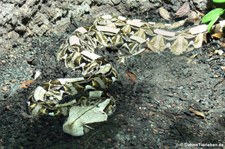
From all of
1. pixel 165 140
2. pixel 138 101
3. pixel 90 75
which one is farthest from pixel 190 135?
pixel 90 75

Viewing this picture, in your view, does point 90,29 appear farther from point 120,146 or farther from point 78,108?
point 120,146

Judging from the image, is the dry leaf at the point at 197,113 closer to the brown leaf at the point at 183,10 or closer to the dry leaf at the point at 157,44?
the dry leaf at the point at 157,44

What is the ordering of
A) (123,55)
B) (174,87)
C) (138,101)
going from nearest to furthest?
(138,101)
(174,87)
(123,55)

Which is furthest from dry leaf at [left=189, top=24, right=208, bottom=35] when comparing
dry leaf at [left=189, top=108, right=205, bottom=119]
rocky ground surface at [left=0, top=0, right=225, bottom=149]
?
dry leaf at [left=189, top=108, right=205, bottom=119]

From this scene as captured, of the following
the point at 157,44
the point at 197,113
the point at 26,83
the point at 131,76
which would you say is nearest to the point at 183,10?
the point at 157,44

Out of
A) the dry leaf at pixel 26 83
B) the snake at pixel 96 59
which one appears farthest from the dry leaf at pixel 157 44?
the dry leaf at pixel 26 83

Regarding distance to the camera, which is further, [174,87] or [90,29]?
[90,29]

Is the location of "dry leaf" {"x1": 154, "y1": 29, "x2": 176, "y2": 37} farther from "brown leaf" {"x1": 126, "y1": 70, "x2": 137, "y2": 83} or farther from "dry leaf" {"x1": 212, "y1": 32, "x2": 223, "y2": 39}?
"brown leaf" {"x1": 126, "y1": 70, "x2": 137, "y2": 83}
